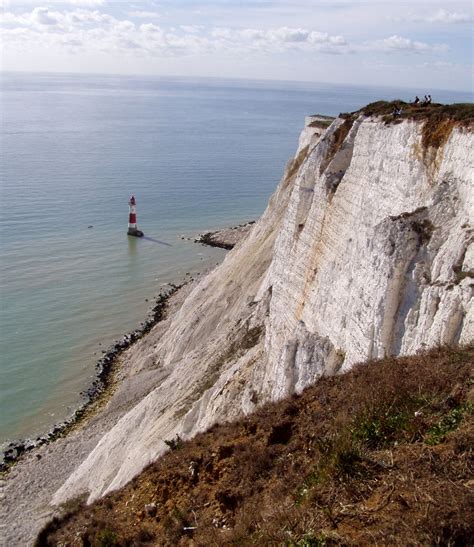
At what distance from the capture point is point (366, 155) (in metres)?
17.7

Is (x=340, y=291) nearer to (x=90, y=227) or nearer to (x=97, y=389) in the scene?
(x=97, y=389)

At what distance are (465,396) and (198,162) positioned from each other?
269 feet

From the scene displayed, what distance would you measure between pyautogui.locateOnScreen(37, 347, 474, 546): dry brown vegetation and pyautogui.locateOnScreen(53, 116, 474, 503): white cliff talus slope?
168 cm

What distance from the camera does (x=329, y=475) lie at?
745 cm

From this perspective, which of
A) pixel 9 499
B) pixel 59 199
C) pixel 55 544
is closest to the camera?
pixel 55 544

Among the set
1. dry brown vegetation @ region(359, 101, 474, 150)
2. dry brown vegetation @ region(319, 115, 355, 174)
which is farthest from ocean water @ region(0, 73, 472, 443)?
dry brown vegetation @ region(359, 101, 474, 150)

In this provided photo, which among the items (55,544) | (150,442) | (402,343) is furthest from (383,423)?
(150,442)

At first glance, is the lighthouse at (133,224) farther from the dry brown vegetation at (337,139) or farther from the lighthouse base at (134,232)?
the dry brown vegetation at (337,139)

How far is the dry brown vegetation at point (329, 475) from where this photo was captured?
631 centimetres

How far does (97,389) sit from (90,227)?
2881 cm

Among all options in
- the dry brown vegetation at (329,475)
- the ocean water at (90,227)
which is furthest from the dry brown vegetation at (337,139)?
the ocean water at (90,227)

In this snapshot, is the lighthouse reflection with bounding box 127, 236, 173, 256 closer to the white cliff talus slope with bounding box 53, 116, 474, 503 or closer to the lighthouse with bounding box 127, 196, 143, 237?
the lighthouse with bounding box 127, 196, 143, 237

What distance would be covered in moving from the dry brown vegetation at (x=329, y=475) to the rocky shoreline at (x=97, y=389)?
13349mm

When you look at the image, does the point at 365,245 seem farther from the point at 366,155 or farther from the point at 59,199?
the point at 59,199
